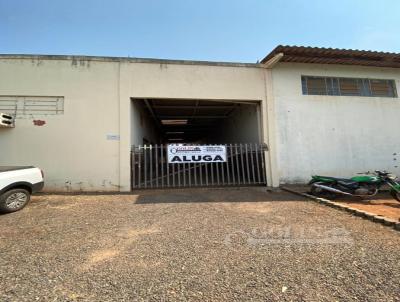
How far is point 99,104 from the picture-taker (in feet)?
27.0

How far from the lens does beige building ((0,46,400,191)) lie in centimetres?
798

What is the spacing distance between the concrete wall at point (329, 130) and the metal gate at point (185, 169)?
85cm

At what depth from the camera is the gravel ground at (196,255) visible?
2.53 m

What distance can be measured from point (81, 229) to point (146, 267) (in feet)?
6.70

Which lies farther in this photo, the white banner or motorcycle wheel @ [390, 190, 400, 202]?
the white banner

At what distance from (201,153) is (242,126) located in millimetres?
3982

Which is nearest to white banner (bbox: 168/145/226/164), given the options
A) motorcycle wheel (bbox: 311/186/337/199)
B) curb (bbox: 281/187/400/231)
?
motorcycle wheel (bbox: 311/186/337/199)

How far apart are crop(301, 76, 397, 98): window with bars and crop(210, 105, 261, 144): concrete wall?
86.9 inches

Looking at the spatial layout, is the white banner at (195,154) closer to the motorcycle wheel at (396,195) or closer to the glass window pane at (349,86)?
the motorcycle wheel at (396,195)

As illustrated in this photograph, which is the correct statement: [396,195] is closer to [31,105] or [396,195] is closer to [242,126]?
[242,126]

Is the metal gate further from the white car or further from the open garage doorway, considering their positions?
the white car

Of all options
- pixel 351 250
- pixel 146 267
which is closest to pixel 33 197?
pixel 146 267

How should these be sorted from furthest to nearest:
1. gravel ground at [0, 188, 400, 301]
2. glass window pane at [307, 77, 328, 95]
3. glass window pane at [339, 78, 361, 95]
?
glass window pane at [339, 78, 361, 95] → glass window pane at [307, 77, 328, 95] → gravel ground at [0, 188, 400, 301]

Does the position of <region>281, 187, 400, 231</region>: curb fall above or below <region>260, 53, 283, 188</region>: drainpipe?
below
